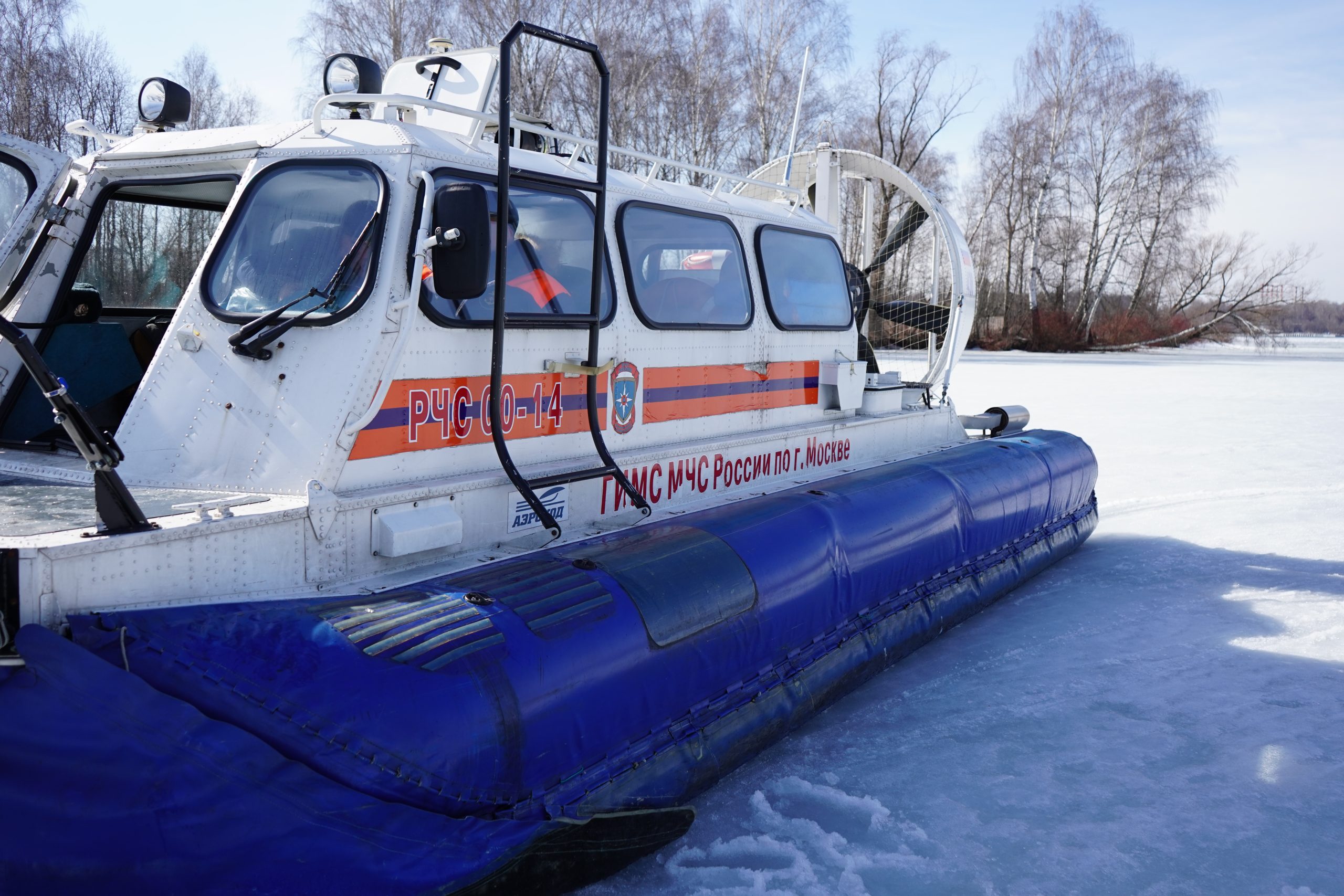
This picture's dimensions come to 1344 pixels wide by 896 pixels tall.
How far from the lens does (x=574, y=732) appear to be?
2.59 metres

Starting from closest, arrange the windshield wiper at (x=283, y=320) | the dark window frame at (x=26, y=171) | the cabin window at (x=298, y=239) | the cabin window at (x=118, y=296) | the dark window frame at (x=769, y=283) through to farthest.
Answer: the windshield wiper at (x=283, y=320) < the cabin window at (x=298, y=239) < the cabin window at (x=118, y=296) < the dark window frame at (x=26, y=171) < the dark window frame at (x=769, y=283)

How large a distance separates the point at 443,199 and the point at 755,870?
6.54 feet

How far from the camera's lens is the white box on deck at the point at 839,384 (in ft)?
16.1

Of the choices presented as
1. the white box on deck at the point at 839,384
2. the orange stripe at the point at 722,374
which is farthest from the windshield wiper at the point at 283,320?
the white box on deck at the point at 839,384

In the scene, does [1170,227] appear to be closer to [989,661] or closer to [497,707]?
[989,661]

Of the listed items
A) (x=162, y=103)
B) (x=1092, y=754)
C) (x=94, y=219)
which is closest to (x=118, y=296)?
(x=94, y=219)

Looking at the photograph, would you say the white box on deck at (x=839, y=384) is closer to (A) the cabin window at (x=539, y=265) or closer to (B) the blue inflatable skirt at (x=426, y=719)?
(B) the blue inflatable skirt at (x=426, y=719)

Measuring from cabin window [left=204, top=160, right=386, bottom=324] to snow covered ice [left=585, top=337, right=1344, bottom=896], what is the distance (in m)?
1.85

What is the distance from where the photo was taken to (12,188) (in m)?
3.51

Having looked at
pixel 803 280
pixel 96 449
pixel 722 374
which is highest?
pixel 803 280

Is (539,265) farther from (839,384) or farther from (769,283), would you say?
(839,384)

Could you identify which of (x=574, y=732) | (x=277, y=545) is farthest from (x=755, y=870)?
(x=277, y=545)

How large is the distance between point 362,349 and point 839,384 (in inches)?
107

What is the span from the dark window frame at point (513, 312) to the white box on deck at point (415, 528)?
1.75 ft
